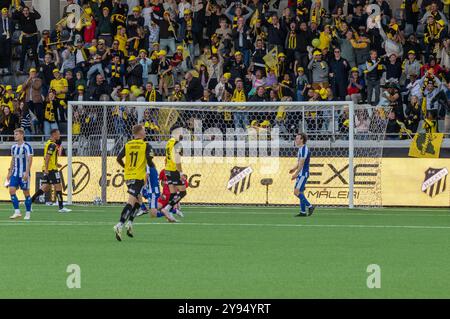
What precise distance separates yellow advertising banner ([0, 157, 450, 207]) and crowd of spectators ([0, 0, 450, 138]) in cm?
129

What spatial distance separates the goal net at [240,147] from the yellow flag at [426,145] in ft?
2.71

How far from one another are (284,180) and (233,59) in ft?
17.0

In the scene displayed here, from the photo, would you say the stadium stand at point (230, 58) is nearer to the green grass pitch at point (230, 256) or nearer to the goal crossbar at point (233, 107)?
Answer: the goal crossbar at point (233, 107)

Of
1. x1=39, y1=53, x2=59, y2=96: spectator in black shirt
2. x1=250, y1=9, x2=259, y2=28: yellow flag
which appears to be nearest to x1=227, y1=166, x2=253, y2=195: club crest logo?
x1=250, y1=9, x2=259, y2=28: yellow flag

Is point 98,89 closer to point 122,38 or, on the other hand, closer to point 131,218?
point 122,38

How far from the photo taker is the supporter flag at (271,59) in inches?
1352

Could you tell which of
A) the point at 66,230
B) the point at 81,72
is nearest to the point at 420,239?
the point at 66,230

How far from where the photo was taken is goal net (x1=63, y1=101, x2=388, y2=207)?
3023 centimetres

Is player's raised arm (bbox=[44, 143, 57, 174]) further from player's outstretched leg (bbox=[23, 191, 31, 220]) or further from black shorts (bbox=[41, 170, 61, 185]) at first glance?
player's outstretched leg (bbox=[23, 191, 31, 220])

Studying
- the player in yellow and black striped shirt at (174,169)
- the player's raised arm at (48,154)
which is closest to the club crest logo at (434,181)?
the player in yellow and black striped shirt at (174,169)

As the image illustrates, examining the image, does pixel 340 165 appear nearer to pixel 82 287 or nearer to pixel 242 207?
pixel 242 207

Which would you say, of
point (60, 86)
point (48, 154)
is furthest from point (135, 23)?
point (48, 154)

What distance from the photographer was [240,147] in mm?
31266
